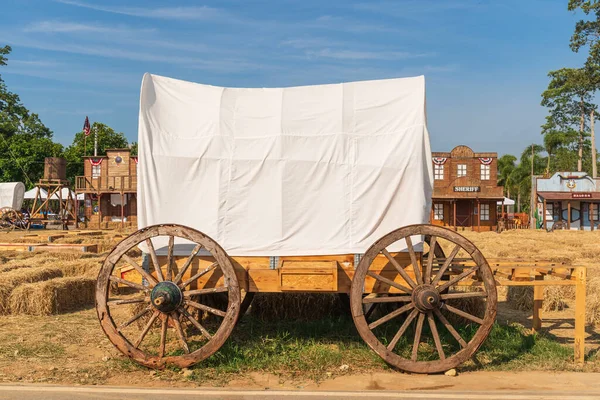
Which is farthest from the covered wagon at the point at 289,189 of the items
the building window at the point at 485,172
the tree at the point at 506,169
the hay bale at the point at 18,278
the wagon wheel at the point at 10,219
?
the tree at the point at 506,169

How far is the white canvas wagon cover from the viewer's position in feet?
20.5

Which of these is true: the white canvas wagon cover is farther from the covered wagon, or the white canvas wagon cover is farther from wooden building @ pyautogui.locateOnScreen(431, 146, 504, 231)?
wooden building @ pyautogui.locateOnScreen(431, 146, 504, 231)

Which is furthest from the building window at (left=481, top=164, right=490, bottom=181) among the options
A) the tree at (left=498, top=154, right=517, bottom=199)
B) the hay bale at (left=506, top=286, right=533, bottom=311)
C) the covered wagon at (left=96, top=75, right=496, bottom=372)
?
the covered wagon at (left=96, top=75, right=496, bottom=372)

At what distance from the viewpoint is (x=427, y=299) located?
5.62 meters

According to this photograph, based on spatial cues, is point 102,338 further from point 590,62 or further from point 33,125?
point 33,125

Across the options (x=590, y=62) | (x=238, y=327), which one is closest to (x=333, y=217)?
(x=238, y=327)

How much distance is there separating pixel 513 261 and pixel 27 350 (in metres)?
6.69

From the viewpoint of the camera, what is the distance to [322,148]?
636 centimetres

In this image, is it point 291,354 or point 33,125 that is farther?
point 33,125

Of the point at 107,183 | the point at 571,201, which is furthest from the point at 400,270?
the point at 107,183

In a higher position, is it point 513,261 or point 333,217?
point 333,217

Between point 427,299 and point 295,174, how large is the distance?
6.92ft

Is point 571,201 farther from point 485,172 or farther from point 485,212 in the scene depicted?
point 485,172

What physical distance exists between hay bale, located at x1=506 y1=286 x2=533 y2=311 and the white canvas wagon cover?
471 cm
